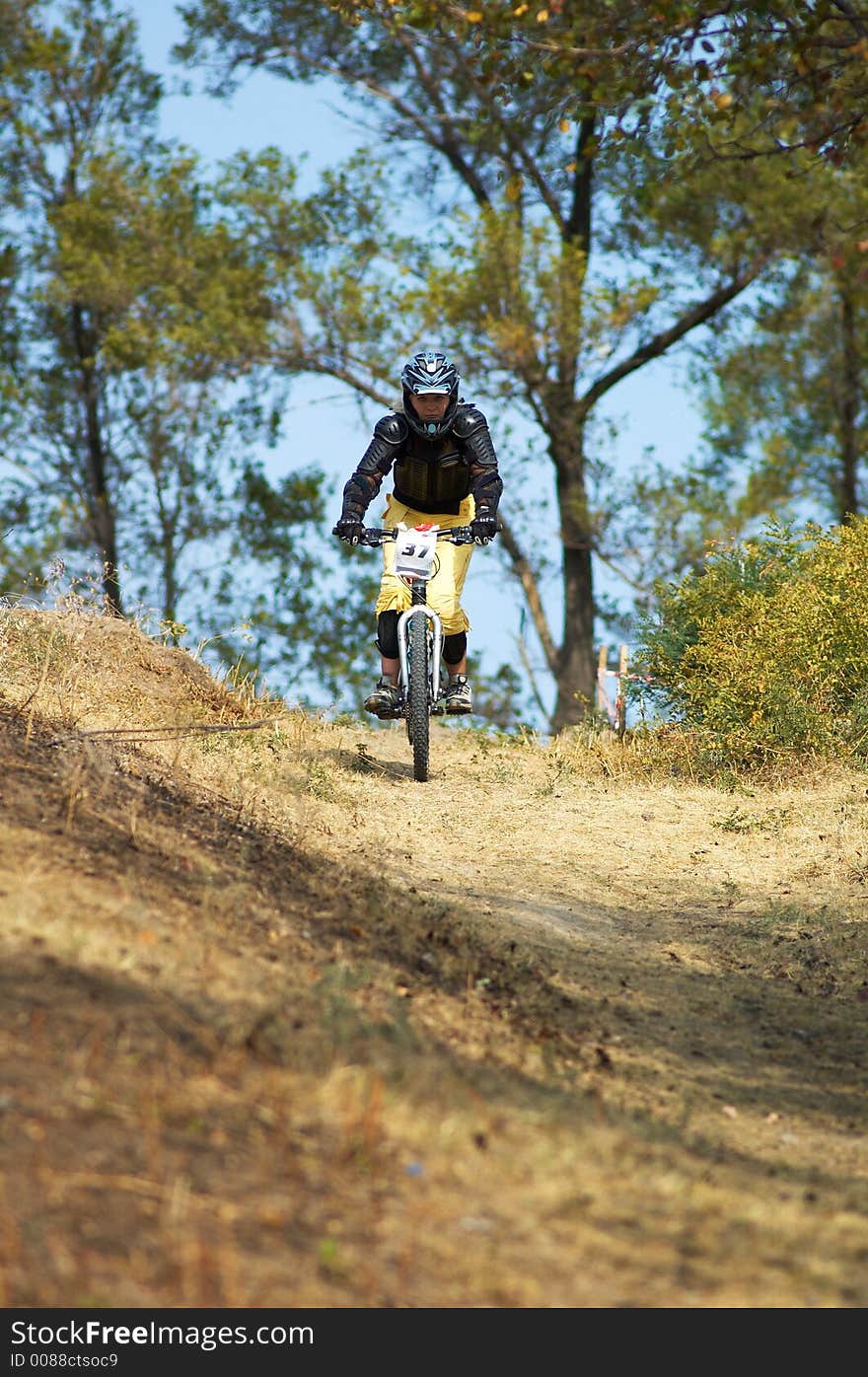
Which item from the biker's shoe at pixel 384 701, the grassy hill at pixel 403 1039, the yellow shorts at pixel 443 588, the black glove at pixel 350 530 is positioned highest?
the black glove at pixel 350 530

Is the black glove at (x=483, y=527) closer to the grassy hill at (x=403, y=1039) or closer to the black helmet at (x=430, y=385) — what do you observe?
the black helmet at (x=430, y=385)

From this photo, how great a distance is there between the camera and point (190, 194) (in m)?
23.6

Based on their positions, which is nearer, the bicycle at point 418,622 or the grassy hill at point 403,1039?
the grassy hill at point 403,1039

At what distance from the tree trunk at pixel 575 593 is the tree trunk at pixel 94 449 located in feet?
25.8

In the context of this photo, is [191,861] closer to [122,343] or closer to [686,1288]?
[686,1288]

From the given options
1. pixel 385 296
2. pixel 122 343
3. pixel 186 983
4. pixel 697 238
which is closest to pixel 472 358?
pixel 385 296

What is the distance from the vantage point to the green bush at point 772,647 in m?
11.7

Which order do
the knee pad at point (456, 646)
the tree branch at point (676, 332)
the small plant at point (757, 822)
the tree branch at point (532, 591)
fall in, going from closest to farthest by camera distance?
1. the small plant at point (757, 822)
2. the knee pad at point (456, 646)
3. the tree branch at point (676, 332)
4. the tree branch at point (532, 591)

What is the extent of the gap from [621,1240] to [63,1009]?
69.7 inches

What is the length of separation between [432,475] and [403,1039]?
20.3ft

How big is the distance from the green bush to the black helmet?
333 centimetres

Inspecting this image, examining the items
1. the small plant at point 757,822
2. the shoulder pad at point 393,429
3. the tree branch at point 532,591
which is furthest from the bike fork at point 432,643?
the tree branch at point 532,591

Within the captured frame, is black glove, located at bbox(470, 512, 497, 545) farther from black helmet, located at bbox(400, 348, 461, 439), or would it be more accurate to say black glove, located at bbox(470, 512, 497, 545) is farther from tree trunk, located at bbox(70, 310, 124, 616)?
tree trunk, located at bbox(70, 310, 124, 616)

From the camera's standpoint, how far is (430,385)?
399 inches
